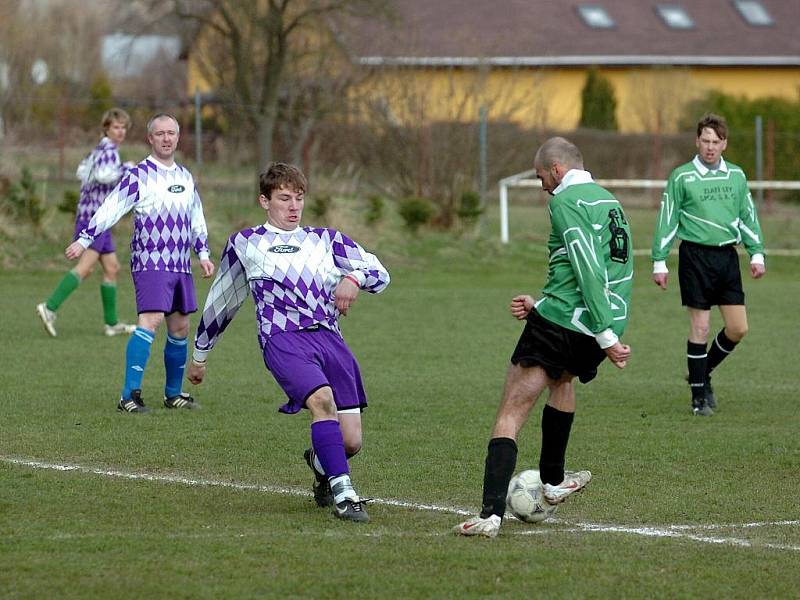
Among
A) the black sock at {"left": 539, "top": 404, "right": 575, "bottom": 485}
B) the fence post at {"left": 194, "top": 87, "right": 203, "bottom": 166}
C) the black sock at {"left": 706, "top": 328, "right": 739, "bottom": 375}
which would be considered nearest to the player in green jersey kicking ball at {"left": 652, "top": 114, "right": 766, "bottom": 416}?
the black sock at {"left": 706, "top": 328, "right": 739, "bottom": 375}

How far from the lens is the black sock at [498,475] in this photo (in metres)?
6.12

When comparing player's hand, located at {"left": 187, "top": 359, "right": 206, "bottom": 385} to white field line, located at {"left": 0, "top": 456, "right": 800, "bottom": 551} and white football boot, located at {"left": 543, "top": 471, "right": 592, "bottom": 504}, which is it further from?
white football boot, located at {"left": 543, "top": 471, "right": 592, "bottom": 504}

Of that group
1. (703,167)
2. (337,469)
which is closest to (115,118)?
(703,167)

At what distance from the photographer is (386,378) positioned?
11422mm

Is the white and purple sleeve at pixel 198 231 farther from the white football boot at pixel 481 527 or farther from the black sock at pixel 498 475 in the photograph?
the white football boot at pixel 481 527

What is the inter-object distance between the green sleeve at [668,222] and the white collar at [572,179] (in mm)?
3838

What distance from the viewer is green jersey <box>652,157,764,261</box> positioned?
984cm

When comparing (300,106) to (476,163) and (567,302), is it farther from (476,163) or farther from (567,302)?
(567,302)

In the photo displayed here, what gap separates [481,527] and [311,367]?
1.09 metres

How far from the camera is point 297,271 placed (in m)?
6.61

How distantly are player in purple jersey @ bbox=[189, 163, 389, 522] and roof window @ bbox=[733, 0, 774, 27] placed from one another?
43.1m

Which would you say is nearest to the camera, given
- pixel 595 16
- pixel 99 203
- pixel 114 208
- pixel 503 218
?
pixel 114 208

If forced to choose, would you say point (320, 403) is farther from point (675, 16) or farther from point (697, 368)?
point (675, 16)

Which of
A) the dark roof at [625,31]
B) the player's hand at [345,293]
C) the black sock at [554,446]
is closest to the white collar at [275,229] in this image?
the player's hand at [345,293]
